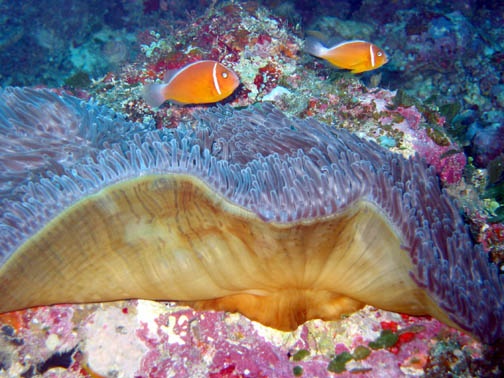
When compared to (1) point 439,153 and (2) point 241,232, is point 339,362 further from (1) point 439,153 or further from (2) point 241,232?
(1) point 439,153

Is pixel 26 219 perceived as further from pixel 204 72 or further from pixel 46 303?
pixel 204 72

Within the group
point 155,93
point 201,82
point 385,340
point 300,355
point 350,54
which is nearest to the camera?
point 385,340

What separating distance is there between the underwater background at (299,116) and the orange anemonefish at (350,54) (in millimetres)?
145

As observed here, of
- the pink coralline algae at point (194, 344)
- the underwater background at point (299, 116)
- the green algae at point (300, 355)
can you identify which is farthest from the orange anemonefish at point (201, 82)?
the green algae at point (300, 355)

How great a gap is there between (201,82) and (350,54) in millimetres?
→ 1898

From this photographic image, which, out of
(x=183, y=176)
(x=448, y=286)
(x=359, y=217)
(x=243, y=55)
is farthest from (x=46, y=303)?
(x=243, y=55)

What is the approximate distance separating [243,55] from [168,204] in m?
3.48

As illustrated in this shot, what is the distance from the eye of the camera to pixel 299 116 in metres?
3.90

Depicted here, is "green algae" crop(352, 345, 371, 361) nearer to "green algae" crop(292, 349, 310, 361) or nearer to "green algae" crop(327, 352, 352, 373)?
"green algae" crop(327, 352, 352, 373)

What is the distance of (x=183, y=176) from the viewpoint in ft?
6.52

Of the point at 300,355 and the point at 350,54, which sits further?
the point at 350,54

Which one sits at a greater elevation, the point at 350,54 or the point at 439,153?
the point at 350,54

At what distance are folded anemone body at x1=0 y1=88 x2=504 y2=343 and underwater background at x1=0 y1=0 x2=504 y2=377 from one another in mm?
170

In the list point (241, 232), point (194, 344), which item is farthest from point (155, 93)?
point (194, 344)
